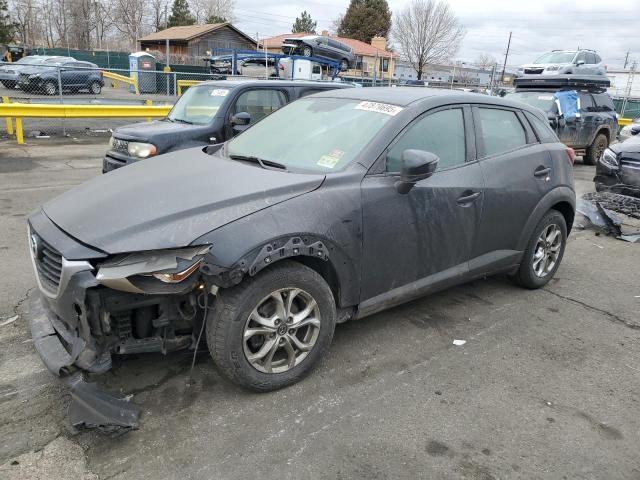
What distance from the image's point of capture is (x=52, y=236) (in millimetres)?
2832

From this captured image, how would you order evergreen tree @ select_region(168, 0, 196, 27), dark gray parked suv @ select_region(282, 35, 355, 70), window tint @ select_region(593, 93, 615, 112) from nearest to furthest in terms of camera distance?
1. window tint @ select_region(593, 93, 615, 112)
2. dark gray parked suv @ select_region(282, 35, 355, 70)
3. evergreen tree @ select_region(168, 0, 196, 27)

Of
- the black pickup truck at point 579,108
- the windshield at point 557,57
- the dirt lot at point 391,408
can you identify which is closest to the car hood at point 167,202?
the dirt lot at point 391,408

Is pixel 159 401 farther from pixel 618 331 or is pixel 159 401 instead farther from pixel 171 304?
pixel 618 331

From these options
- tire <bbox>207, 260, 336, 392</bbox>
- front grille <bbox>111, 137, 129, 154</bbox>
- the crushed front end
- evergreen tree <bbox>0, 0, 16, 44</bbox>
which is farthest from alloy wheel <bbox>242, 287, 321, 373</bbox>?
evergreen tree <bbox>0, 0, 16, 44</bbox>

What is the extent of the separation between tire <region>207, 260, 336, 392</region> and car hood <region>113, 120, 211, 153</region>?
15.3 ft

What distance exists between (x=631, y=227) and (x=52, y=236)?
755 cm

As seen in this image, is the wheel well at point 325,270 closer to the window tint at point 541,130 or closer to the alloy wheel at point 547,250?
the alloy wheel at point 547,250

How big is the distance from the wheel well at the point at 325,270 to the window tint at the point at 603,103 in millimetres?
12892

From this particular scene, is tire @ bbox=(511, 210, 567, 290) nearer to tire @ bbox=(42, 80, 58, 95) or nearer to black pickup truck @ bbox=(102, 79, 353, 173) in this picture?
black pickup truck @ bbox=(102, 79, 353, 173)

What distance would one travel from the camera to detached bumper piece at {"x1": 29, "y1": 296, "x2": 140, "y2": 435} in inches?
101

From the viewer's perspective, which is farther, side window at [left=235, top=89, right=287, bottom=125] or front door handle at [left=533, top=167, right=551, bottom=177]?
side window at [left=235, top=89, right=287, bottom=125]

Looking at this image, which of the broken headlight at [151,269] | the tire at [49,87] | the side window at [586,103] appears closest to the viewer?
the broken headlight at [151,269]

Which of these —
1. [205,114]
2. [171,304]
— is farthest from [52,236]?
[205,114]

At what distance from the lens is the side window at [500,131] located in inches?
162
